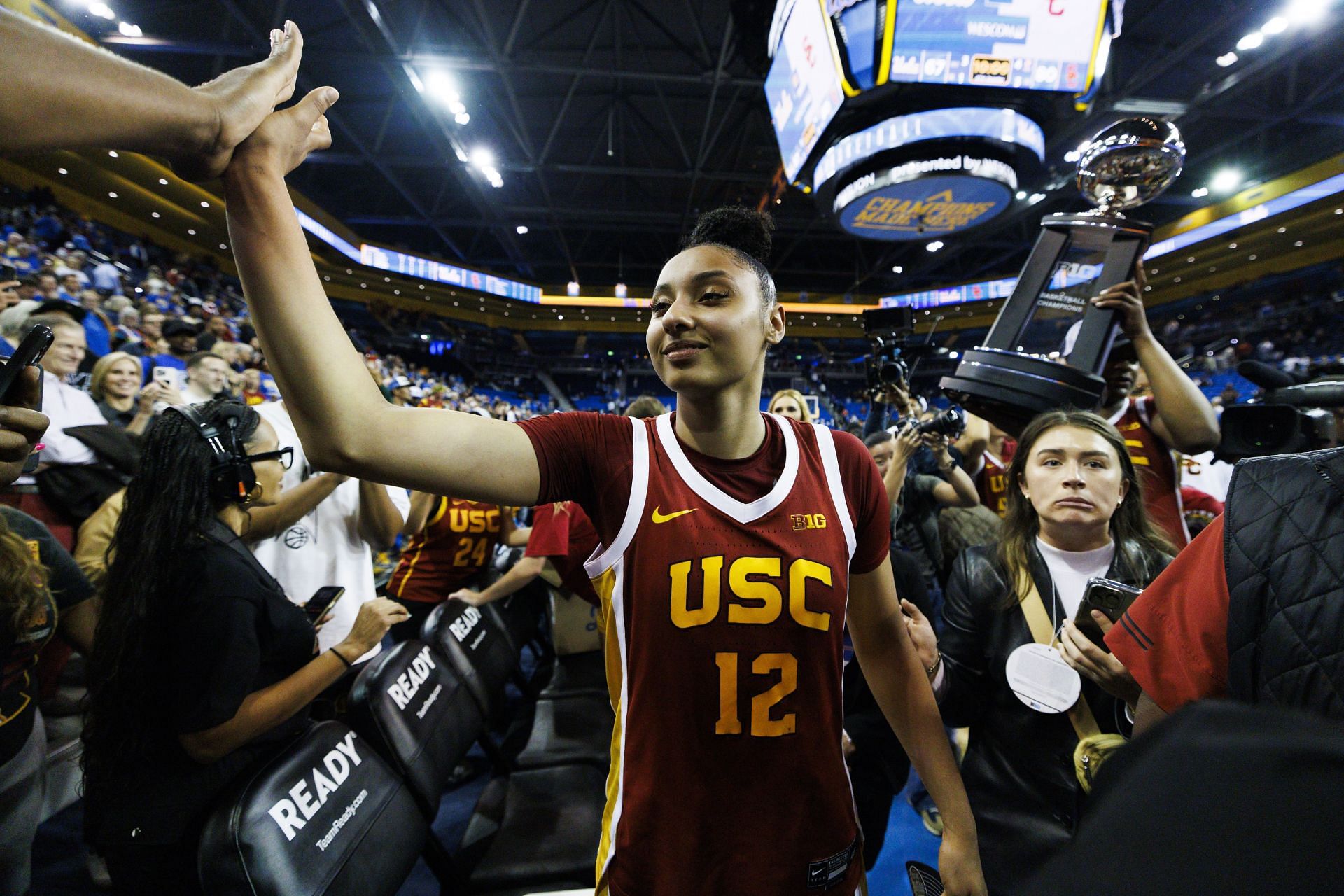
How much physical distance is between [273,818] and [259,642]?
0.48 meters

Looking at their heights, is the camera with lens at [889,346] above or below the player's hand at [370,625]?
above

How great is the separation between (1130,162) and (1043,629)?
5.60ft

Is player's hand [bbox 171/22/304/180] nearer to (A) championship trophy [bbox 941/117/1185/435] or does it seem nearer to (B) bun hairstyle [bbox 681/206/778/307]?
(B) bun hairstyle [bbox 681/206/778/307]

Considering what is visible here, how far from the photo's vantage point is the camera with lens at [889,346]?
9.91ft

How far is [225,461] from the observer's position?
1.78 meters

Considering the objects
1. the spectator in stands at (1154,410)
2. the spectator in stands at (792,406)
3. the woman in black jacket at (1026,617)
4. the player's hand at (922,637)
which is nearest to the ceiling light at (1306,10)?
the spectator in stands at (1154,410)

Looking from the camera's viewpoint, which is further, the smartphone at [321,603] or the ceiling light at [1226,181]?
the ceiling light at [1226,181]

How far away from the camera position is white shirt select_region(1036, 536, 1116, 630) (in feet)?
5.77

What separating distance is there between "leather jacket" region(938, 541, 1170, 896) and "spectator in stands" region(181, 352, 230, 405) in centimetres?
487

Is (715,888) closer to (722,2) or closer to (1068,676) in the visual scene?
(1068,676)

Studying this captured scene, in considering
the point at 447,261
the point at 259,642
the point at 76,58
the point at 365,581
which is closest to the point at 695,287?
the point at 76,58

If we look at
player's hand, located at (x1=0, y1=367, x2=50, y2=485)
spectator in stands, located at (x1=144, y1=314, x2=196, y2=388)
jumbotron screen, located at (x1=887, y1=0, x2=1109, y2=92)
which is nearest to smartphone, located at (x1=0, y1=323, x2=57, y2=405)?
player's hand, located at (x1=0, y1=367, x2=50, y2=485)

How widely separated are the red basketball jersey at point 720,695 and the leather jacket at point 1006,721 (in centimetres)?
77

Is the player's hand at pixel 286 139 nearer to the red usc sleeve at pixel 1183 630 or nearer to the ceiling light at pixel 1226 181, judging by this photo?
the red usc sleeve at pixel 1183 630
